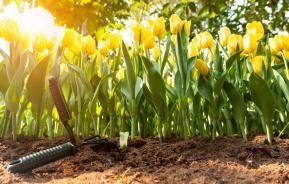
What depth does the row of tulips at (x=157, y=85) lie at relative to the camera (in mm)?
1642

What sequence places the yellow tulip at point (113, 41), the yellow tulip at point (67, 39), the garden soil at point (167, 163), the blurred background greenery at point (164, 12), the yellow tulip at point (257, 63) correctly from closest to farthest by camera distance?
the garden soil at point (167, 163)
the yellow tulip at point (257, 63)
the yellow tulip at point (67, 39)
the yellow tulip at point (113, 41)
the blurred background greenery at point (164, 12)

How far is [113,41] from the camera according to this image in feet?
6.57

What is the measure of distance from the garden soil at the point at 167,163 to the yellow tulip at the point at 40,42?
43cm

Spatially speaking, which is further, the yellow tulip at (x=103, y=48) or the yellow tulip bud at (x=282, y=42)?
the yellow tulip at (x=103, y=48)

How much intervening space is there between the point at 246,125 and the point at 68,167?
0.83 m

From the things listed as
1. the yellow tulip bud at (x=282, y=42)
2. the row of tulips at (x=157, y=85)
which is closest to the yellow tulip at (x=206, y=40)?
the row of tulips at (x=157, y=85)

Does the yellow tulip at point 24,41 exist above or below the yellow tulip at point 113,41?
below

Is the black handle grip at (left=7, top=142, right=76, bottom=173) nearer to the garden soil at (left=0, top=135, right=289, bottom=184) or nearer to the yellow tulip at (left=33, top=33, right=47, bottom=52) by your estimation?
the garden soil at (left=0, top=135, right=289, bottom=184)

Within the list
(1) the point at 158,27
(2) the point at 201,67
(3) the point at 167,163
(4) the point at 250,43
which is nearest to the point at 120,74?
(1) the point at 158,27

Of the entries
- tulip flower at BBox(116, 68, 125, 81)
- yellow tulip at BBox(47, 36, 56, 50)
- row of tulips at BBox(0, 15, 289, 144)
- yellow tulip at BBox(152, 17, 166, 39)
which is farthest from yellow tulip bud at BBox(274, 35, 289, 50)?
yellow tulip at BBox(47, 36, 56, 50)

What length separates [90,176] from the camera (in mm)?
1224

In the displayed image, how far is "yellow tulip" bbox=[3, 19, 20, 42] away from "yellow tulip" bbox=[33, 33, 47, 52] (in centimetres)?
11

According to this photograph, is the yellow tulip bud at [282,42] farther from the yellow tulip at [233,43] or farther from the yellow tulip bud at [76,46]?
the yellow tulip bud at [76,46]

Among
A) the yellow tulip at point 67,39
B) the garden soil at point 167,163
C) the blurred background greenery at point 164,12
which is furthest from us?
the blurred background greenery at point 164,12
